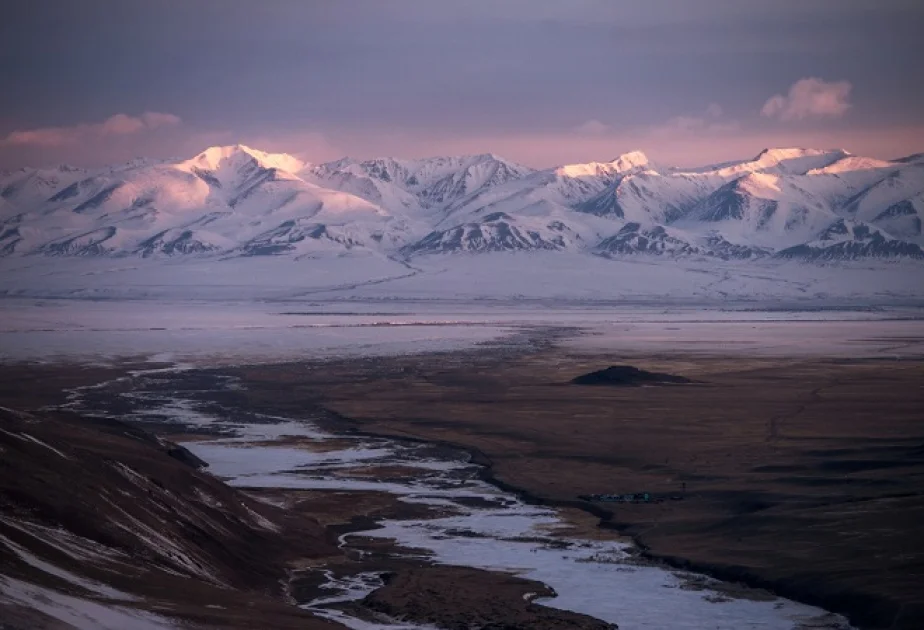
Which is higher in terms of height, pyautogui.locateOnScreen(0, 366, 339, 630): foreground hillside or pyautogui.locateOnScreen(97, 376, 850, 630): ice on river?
pyautogui.locateOnScreen(0, 366, 339, 630): foreground hillside

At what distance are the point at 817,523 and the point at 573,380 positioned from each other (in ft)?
152

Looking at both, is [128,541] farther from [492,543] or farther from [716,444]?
[716,444]

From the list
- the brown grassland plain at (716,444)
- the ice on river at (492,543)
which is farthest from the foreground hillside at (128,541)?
the brown grassland plain at (716,444)

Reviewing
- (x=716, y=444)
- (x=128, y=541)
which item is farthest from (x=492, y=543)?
(x=716, y=444)

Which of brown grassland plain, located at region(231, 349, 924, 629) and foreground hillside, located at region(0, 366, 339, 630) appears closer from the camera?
foreground hillside, located at region(0, 366, 339, 630)

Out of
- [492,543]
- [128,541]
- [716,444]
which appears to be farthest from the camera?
[716,444]

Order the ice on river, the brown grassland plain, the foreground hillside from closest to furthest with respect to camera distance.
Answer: the foreground hillside, the ice on river, the brown grassland plain

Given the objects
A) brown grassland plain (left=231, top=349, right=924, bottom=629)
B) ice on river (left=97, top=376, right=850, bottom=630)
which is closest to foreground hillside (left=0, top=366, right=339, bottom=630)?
ice on river (left=97, top=376, right=850, bottom=630)

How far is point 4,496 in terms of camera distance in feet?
96.1

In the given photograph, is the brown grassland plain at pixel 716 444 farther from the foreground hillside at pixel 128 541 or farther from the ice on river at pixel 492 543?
the foreground hillside at pixel 128 541

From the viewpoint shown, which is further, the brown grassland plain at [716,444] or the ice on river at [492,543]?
the brown grassland plain at [716,444]

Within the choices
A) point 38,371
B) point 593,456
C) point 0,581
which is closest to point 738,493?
point 593,456

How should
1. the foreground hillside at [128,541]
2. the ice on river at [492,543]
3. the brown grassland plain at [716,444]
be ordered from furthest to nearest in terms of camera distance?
the brown grassland plain at [716,444]
the ice on river at [492,543]
the foreground hillside at [128,541]

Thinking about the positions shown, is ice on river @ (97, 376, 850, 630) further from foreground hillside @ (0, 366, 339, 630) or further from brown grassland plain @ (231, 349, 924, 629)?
foreground hillside @ (0, 366, 339, 630)
